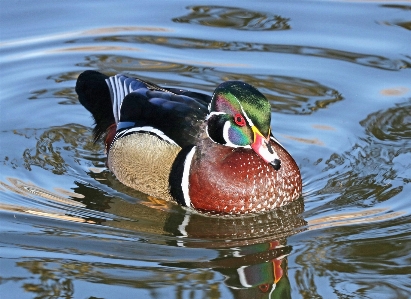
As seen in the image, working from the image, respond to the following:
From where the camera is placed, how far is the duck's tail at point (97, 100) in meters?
7.33

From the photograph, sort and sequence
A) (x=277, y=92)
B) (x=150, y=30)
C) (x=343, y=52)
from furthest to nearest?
1. (x=150, y=30)
2. (x=343, y=52)
3. (x=277, y=92)

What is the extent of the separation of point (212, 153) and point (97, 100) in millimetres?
1535

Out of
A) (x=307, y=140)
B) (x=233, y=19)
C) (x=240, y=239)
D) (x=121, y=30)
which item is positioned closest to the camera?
(x=240, y=239)

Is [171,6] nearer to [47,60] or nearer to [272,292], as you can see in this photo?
[47,60]

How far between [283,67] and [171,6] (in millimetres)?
2005

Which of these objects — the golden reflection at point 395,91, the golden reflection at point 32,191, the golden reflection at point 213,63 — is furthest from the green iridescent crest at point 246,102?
the golden reflection at point 213,63

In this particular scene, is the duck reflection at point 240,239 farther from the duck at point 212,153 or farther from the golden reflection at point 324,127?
the golden reflection at point 324,127

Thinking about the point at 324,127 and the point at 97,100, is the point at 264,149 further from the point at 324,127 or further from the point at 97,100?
the point at 97,100

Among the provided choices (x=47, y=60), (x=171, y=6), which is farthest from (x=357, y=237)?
(x=171, y=6)

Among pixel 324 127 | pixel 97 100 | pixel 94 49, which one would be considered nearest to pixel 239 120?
pixel 324 127

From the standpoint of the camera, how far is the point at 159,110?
6449 millimetres

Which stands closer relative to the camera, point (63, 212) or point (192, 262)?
point (192, 262)

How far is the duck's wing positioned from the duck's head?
0.17 m

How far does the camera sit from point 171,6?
9.98 metres
